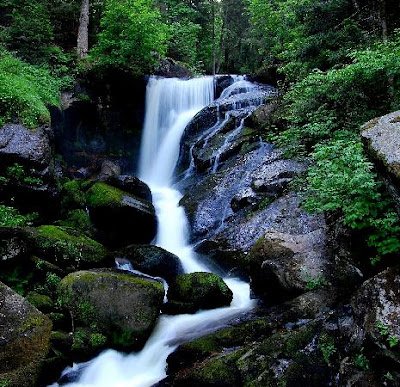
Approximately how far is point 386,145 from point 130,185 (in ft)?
28.8

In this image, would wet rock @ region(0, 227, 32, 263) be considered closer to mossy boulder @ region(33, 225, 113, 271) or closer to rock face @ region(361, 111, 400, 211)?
mossy boulder @ region(33, 225, 113, 271)

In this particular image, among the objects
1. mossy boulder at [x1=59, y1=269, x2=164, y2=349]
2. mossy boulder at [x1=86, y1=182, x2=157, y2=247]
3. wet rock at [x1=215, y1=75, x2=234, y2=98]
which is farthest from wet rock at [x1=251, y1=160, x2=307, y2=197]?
wet rock at [x1=215, y1=75, x2=234, y2=98]

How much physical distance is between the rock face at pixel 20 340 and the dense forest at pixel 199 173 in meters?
0.04

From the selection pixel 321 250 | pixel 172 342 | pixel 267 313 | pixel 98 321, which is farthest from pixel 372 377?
pixel 98 321

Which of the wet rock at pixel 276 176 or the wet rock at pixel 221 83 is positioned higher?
the wet rock at pixel 221 83

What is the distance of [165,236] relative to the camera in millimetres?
10797

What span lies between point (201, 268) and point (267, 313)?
3349 mm

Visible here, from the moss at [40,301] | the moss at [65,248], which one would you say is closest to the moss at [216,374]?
the moss at [40,301]

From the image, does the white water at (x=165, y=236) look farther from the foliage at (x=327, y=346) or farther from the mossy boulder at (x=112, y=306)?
the foliage at (x=327, y=346)

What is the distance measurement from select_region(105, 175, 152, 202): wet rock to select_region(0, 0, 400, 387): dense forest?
5 cm

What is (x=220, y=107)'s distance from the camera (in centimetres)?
1459

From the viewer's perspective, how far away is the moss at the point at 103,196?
34.0 ft

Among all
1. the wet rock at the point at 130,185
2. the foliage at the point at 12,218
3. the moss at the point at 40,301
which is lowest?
the moss at the point at 40,301

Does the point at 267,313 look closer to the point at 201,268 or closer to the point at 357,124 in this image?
the point at 201,268
